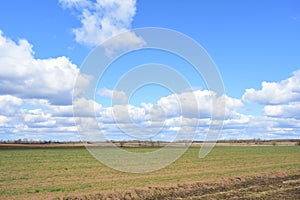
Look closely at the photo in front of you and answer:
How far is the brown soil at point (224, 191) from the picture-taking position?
69.9 ft

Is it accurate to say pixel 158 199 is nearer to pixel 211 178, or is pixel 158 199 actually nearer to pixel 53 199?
pixel 53 199

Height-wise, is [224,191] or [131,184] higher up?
[131,184]

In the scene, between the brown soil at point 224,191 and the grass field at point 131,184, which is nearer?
the brown soil at point 224,191

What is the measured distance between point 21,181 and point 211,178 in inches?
566

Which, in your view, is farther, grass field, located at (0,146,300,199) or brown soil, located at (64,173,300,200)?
grass field, located at (0,146,300,199)

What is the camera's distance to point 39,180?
1037 inches

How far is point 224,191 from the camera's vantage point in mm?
23578

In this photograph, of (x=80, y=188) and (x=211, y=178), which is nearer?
(x=80, y=188)

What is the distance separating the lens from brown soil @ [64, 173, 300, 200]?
21.3 m

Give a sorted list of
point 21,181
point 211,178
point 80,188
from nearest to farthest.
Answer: point 80,188 < point 21,181 < point 211,178

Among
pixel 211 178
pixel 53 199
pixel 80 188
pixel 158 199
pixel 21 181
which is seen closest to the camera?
pixel 53 199

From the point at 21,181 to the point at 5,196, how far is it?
580 cm

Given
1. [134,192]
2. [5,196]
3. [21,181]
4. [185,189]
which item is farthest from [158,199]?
[21,181]

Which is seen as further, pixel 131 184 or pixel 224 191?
pixel 131 184
